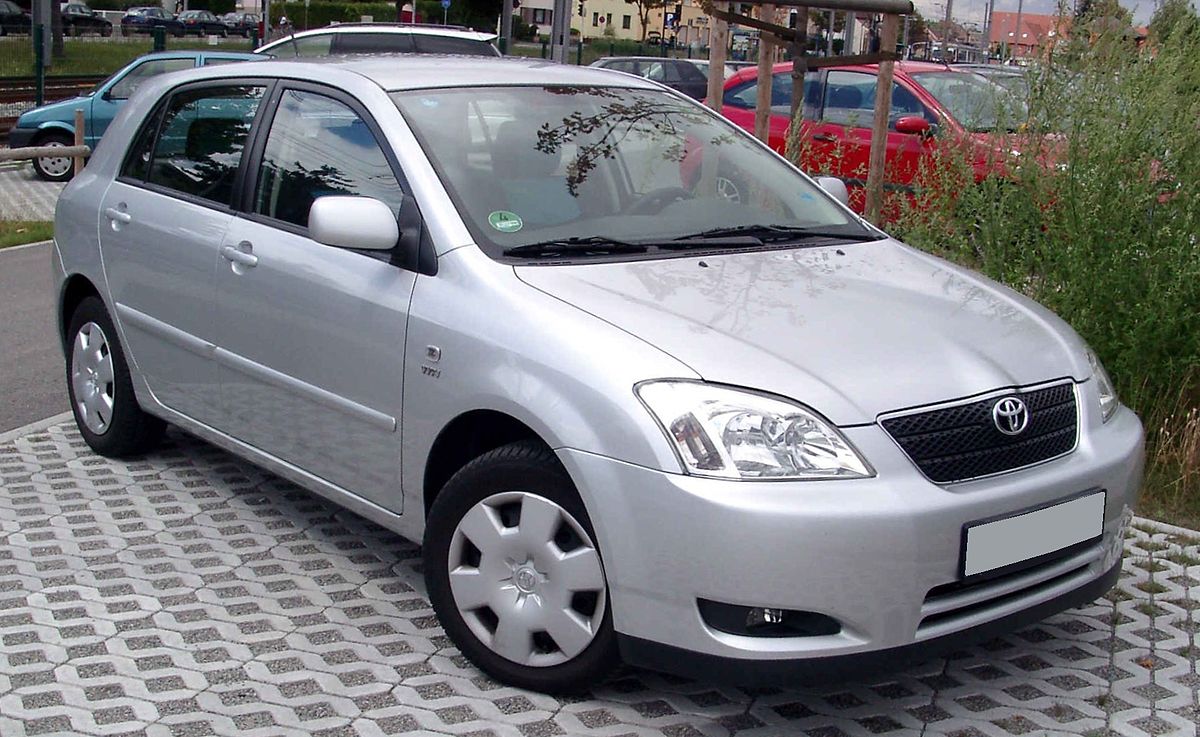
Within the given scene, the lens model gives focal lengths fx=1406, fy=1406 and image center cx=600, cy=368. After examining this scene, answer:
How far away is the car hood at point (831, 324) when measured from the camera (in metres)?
3.54

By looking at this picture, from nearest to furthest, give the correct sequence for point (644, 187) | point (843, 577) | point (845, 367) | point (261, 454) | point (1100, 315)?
point (843, 577) < point (845, 367) < point (644, 187) < point (261, 454) < point (1100, 315)

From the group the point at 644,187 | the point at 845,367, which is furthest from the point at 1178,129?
the point at 845,367

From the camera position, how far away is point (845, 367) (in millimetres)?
3598

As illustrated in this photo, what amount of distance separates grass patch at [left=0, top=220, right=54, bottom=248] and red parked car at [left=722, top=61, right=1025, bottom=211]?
6546mm

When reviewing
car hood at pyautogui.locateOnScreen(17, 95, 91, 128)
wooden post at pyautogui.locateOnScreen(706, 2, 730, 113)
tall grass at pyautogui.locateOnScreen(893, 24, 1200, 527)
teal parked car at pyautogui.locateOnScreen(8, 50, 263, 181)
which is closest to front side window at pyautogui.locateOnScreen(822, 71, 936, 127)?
wooden post at pyautogui.locateOnScreen(706, 2, 730, 113)

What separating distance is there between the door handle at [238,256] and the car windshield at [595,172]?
77cm

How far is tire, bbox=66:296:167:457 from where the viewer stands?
588cm

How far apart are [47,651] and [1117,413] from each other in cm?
325

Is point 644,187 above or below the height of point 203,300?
above

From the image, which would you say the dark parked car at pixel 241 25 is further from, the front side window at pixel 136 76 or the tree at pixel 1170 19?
the tree at pixel 1170 19

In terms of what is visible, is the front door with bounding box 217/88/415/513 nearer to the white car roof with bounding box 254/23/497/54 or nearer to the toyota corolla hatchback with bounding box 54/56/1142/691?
the toyota corolla hatchback with bounding box 54/56/1142/691

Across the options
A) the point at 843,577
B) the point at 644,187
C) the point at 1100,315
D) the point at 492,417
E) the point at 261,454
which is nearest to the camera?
the point at 843,577

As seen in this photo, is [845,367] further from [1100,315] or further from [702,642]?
[1100,315]

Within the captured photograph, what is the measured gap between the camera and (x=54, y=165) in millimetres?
17828
